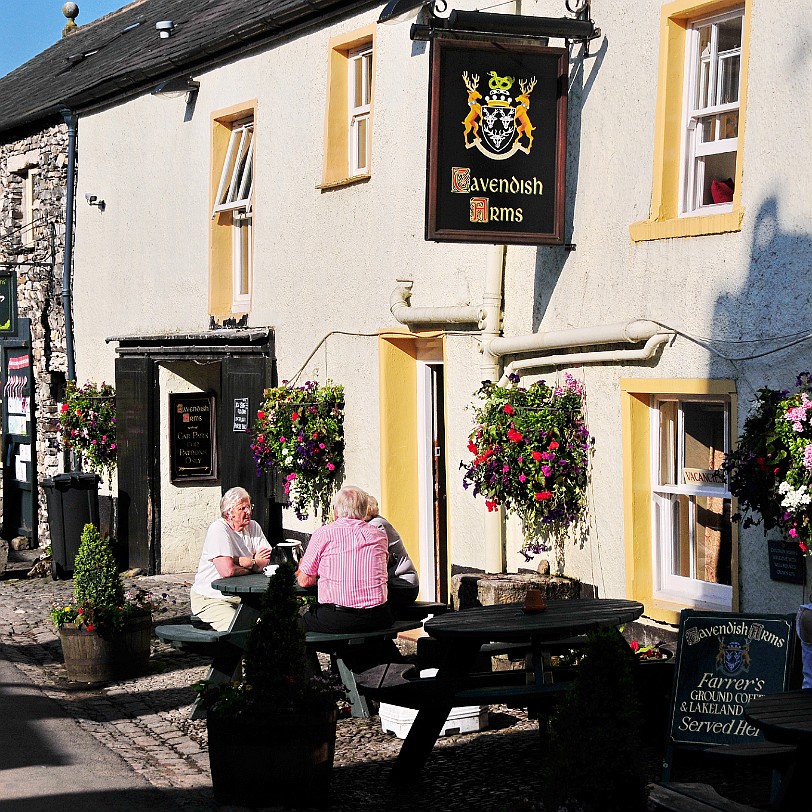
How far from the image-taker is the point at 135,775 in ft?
24.2

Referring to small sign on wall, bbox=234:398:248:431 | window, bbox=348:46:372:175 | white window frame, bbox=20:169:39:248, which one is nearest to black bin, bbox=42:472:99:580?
small sign on wall, bbox=234:398:248:431

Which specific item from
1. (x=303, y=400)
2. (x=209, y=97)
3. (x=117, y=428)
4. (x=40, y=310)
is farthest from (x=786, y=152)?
(x=40, y=310)

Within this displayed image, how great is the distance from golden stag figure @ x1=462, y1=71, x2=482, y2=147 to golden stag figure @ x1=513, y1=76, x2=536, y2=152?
0.30 metres

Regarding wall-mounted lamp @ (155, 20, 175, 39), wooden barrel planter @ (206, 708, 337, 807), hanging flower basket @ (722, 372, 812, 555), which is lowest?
wooden barrel planter @ (206, 708, 337, 807)

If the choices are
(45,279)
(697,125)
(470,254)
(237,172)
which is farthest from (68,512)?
(697,125)

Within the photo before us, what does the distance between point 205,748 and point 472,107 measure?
4.19m

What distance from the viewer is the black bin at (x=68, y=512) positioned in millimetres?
15570

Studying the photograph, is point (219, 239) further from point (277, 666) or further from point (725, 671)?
point (725, 671)

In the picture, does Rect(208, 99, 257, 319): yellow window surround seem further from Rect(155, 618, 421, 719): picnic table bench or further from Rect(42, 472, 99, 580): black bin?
Rect(155, 618, 421, 719): picnic table bench

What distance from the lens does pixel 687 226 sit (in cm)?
841

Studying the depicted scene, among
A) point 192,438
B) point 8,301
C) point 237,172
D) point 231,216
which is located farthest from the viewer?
point 8,301

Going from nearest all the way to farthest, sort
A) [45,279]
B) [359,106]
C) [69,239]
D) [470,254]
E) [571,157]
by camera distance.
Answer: [571,157]
[470,254]
[359,106]
[69,239]
[45,279]

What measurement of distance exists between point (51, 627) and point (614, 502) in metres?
5.80

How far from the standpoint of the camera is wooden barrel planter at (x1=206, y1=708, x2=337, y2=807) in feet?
21.5
